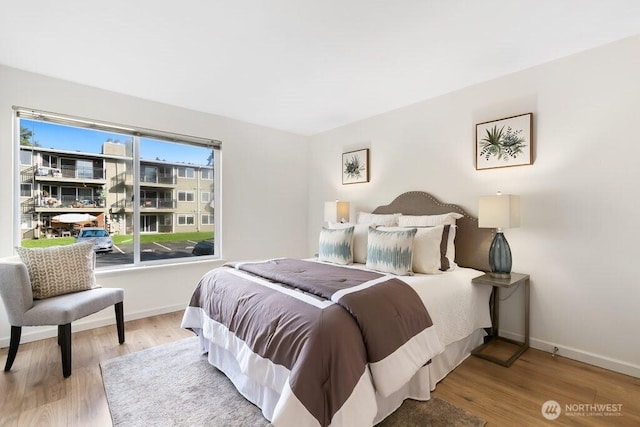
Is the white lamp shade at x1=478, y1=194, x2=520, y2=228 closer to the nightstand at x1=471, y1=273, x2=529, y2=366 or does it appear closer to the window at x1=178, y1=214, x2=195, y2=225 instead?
the nightstand at x1=471, y1=273, x2=529, y2=366

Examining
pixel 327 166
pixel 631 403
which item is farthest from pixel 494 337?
pixel 327 166

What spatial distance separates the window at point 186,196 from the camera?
12.5 ft

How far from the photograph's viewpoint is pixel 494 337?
2.75 m

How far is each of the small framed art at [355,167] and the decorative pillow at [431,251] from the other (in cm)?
151

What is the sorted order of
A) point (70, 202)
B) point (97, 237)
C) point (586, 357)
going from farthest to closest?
point (97, 237) < point (70, 202) < point (586, 357)

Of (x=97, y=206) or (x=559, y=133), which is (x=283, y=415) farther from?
(x=97, y=206)

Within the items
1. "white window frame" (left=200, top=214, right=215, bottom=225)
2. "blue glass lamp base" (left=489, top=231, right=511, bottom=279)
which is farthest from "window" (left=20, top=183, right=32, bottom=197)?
"blue glass lamp base" (left=489, top=231, right=511, bottom=279)

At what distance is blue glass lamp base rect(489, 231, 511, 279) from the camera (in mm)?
2518

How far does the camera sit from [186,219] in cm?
385

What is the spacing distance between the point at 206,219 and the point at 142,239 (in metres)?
0.79

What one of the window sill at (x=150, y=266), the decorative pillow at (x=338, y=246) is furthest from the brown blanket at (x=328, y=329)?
the window sill at (x=150, y=266)

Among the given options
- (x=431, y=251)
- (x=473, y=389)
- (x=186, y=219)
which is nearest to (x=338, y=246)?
(x=431, y=251)

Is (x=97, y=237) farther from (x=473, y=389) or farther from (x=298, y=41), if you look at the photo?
(x=473, y=389)

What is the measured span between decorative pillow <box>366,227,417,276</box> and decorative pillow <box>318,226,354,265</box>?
0.34 m
